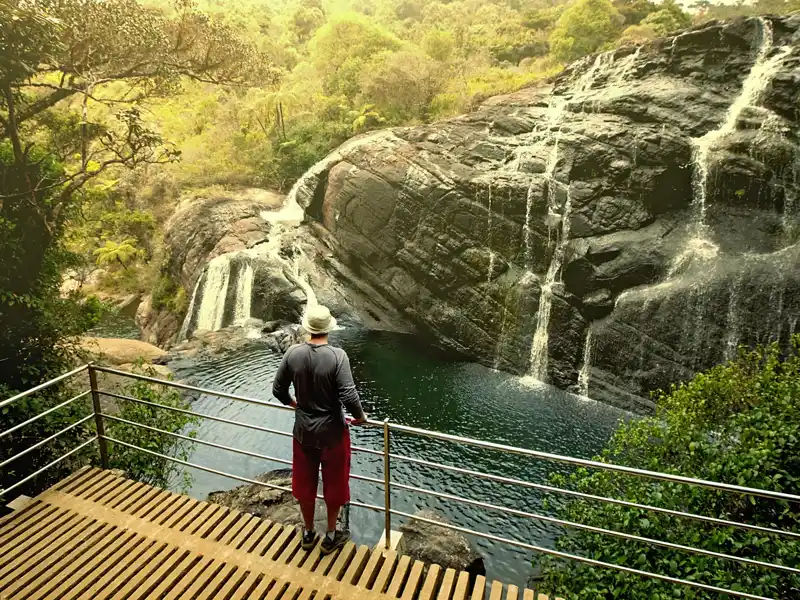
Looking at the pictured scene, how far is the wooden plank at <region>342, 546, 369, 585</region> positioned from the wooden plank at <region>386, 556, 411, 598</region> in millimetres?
282

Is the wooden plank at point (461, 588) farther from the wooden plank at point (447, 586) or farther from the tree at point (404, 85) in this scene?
the tree at point (404, 85)

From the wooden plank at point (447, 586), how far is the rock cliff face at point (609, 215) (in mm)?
11639

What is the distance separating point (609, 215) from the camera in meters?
15.6

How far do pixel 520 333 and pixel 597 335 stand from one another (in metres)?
2.48

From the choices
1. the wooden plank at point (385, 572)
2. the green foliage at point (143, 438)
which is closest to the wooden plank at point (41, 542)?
the green foliage at point (143, 438)

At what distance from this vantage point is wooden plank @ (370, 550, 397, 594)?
12.1 feet

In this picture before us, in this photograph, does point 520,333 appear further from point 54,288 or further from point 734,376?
point 54,288

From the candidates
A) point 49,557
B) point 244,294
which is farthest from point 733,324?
point 244,294

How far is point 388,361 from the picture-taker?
1673 centimetres

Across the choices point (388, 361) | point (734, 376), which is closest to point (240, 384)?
point (388, 361)

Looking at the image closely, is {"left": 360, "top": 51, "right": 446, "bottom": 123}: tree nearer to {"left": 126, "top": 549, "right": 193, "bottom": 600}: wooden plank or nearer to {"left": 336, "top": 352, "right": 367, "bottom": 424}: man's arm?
{"left": 336, "top": 352, "right": 367, "bottom": 424}: man's arm

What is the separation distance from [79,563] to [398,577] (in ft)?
8.50

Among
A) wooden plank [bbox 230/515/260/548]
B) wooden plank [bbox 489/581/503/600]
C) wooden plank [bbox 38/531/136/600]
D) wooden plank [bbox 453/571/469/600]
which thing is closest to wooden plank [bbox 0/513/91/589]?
wooden plank [bbox 38/531/136/600]

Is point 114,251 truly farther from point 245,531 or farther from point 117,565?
point 245,531
